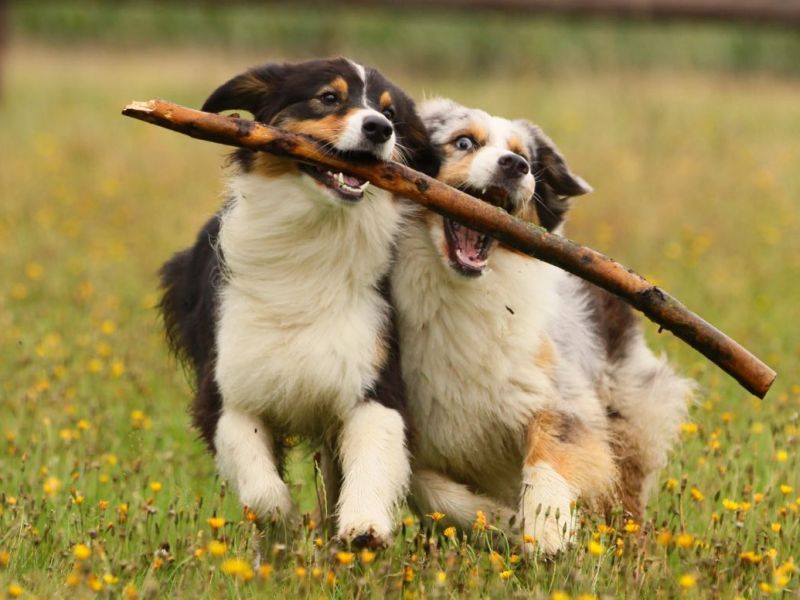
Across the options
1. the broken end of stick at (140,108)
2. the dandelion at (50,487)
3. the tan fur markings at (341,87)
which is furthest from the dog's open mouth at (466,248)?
the dandelion at (50,487)

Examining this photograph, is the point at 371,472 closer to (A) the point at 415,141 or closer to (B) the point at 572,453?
(B) the point at 572,453

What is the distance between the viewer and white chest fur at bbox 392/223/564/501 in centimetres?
510

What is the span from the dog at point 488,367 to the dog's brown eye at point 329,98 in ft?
2.04

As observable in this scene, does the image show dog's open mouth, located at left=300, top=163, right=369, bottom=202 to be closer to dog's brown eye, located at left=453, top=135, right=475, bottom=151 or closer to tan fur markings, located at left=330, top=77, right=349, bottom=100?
tan fur markings, located at left=330, top=77, right=349, bottom=100

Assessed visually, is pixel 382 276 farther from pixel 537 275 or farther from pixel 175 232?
pixel 175 232

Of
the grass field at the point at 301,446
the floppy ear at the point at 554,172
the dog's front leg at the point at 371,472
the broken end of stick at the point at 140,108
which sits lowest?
the grass field at the point at 301,446

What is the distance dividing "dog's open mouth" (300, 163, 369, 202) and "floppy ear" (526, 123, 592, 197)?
43.4 inches

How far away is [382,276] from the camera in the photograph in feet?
16.3

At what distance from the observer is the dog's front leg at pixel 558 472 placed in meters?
4.74

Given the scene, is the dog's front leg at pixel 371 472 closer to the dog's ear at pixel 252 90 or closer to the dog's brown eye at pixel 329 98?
the dog's brown eye at pixel 329 98

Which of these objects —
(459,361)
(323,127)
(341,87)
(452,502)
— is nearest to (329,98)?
(341,87)

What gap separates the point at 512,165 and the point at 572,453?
1169 millimetres

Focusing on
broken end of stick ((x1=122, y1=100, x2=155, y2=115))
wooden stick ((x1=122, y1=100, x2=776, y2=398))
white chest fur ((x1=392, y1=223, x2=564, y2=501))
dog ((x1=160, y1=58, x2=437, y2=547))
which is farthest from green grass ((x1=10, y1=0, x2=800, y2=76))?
broken end of stick ((x1=122, y1=100, x2=155, y2=115))

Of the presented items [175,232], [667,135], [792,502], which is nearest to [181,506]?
[792,502]
